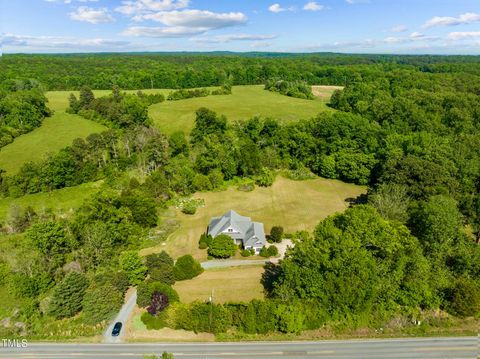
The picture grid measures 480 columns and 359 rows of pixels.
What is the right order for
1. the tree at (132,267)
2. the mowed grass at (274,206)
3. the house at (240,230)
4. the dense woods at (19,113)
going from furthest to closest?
the dense woods at (19,113) → the mowed grass at (274,206) → the house at (240,230) → the tree at (132,267)

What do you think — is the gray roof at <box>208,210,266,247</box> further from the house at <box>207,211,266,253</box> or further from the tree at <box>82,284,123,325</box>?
the tree at <box>82,284,123,325</box>

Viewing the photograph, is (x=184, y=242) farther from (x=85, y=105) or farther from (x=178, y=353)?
(x=85, y=105)

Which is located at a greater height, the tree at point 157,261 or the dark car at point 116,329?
the tree at point 157,261

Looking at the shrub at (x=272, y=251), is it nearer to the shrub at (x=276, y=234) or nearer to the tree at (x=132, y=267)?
the shrub at (x=276, y=234)

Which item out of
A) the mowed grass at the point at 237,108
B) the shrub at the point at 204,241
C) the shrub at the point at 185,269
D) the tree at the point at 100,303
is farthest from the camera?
the mowed grass at the point at 237,108

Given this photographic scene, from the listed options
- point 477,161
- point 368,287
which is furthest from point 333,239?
point 477,161

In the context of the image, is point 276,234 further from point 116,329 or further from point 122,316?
point 116,329

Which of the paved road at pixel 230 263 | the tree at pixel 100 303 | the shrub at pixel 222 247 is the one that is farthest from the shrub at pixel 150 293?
the shrub at pixel 222 247
